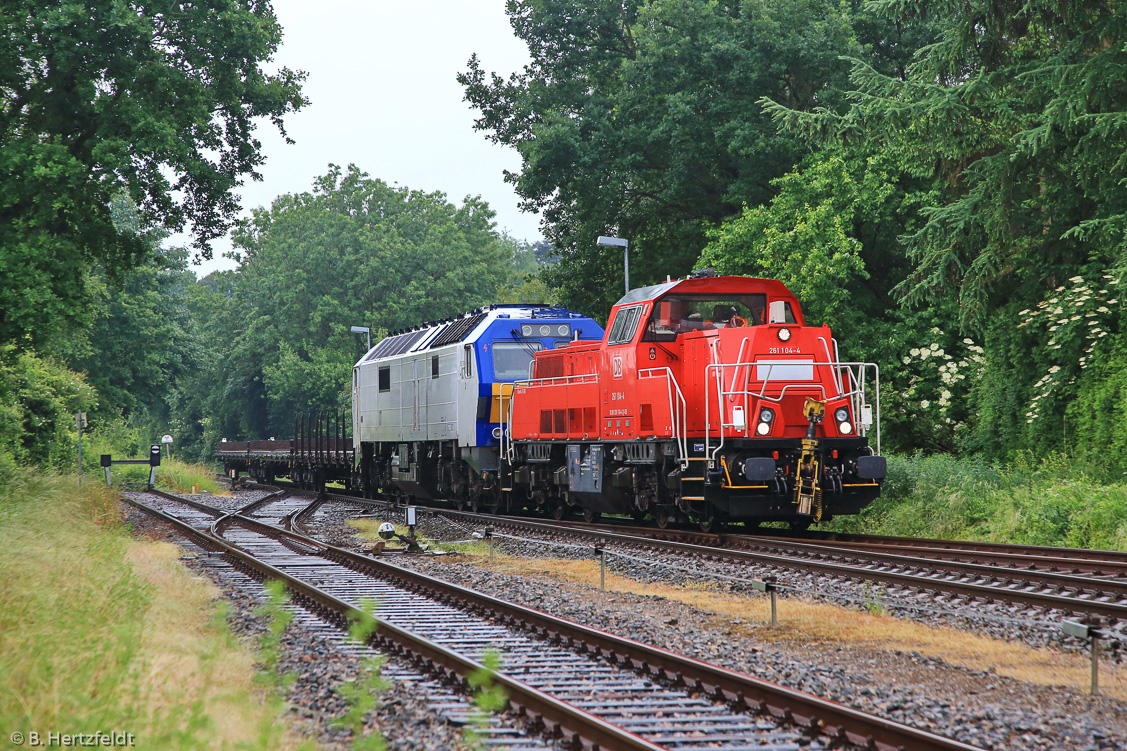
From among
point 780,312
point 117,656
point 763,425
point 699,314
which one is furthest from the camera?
point 780,312

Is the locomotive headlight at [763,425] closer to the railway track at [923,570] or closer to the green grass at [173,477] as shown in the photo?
the railway track at [923,570]

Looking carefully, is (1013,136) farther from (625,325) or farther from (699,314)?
(625,325)

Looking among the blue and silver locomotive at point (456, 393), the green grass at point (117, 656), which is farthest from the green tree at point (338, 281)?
the green grass at point (117, 656)

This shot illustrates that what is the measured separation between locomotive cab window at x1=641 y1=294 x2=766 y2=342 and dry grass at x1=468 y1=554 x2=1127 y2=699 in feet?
16.8

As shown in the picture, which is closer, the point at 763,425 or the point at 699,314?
the point at 763,425

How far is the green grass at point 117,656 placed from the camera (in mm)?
5094

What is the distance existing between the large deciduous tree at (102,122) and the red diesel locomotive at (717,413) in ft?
32.8

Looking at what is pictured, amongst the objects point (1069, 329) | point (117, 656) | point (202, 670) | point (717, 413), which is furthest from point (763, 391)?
point (117, 656)

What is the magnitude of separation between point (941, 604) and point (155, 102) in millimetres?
18661

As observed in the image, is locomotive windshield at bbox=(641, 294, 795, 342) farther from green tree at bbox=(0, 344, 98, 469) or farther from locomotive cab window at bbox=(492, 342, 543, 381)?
green tree at bbox=(0, 344, 98, 469)

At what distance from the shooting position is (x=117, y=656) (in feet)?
21.2

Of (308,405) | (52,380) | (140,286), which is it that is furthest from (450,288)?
(52,380)

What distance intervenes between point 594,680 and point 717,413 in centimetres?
816

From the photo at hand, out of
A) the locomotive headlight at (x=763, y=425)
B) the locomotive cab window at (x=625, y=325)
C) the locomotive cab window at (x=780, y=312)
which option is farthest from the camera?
the locomotive cab window at (x=780, y=312)
